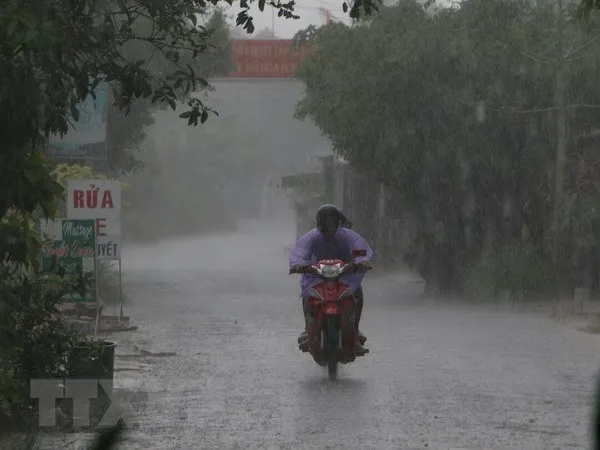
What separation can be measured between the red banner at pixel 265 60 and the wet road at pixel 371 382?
24446 millimetres

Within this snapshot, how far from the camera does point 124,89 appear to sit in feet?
32.4

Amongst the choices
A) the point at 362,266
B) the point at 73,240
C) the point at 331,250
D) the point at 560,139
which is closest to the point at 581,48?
the point at 560,139

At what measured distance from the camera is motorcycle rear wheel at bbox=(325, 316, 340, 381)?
15.2 meters

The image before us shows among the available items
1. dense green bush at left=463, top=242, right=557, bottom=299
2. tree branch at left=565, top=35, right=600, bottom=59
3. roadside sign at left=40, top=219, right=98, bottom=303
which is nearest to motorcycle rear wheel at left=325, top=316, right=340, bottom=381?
roadside sign at left=40, top=219, right=98, bottom=303

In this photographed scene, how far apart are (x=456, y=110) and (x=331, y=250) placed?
686 inches

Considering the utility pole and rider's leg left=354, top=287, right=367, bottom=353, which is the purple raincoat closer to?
rider's leg left=354, top=287, right=367, bottom=353

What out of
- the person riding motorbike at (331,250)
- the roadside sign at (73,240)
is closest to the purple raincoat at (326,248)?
the person riding motorbike at (331,250)

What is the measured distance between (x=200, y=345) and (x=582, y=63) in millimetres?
13822

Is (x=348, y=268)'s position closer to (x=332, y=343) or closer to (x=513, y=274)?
(x=332, y=343)

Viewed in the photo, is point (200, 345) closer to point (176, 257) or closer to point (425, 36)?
point (425, 36)

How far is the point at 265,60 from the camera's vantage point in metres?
53.7

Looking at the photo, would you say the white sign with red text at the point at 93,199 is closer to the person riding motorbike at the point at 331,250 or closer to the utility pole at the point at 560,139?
the person riding motorbike at the point at 331,250

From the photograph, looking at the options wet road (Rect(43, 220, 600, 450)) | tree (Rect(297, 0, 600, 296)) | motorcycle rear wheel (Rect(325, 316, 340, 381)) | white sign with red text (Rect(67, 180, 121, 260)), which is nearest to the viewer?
wet road (Rect(43, 220, 600, 450))

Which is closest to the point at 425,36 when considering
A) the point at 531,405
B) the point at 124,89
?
the point at 531,405
